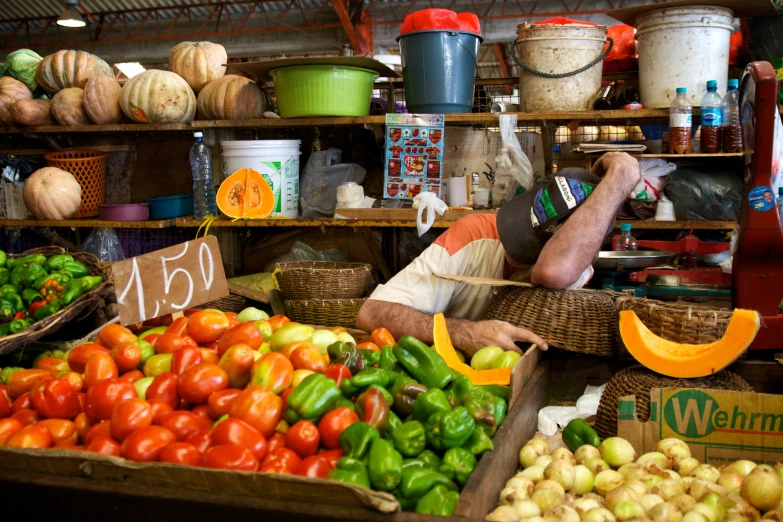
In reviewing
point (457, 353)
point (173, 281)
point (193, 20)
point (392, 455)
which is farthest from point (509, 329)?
point (193, 20)

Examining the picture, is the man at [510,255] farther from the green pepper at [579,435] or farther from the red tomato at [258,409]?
the red tomato at [258,409]

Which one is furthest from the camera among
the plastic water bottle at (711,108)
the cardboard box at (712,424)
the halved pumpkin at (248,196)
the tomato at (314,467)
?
the halved pumpkin at (248,196)

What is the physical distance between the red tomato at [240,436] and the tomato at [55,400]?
47 centimetres

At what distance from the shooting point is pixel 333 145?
5094 millimetres

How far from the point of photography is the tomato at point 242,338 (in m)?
1.91

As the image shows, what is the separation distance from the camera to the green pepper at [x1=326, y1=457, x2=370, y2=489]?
1.35 m

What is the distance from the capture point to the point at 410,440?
4.95 ft

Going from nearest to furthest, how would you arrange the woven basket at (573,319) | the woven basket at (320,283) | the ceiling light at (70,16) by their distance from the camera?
the woven basket at (573,319)
the woven basket at (320,283)
the ceiling light at (70,16)

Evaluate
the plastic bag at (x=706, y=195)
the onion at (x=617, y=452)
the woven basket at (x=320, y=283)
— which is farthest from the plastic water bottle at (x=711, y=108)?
the onion at (x=617, y=452)

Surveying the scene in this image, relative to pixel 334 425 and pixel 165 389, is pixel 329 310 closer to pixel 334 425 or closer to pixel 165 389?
pixel 165 389

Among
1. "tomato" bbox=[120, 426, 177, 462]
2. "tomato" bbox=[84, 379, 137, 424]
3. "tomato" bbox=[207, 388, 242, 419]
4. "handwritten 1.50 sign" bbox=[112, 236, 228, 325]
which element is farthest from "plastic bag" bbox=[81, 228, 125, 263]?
"tomato" bbox=[120, 426, 177, 462]

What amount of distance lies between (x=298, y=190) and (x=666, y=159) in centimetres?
234

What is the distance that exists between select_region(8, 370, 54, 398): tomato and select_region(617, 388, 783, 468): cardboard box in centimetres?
154

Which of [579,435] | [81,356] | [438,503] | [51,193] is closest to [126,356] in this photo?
[81,356]
